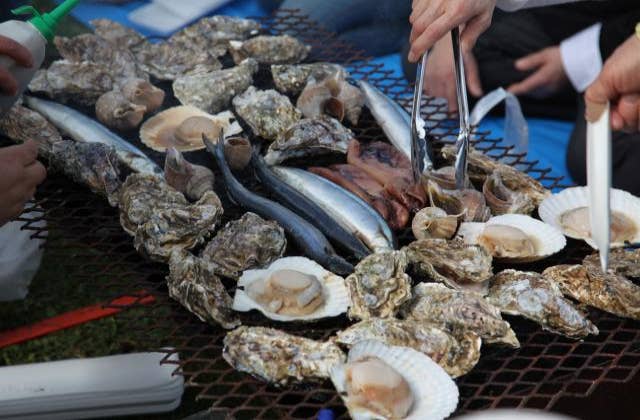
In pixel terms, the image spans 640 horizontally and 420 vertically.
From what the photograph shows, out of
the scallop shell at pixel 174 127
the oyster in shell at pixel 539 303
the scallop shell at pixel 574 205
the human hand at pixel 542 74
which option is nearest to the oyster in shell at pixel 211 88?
the scallop shell at pixel 174 127

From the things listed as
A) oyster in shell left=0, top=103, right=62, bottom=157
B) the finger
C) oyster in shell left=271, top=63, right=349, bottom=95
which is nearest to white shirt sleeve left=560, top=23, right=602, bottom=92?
oyster in shell left=271, top=63, right=349, bottom=95

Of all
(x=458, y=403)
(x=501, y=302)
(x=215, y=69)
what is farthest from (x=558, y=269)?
(x=215, y=69)

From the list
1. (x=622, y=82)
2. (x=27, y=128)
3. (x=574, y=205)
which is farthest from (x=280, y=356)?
(x=27, y=128)

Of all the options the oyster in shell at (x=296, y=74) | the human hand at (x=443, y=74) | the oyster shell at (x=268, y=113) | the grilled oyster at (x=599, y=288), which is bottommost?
the human hand at (x=443, y=74)

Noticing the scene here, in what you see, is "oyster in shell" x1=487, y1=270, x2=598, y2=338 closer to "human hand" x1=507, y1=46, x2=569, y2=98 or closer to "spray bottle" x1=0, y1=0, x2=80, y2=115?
"spray bottle" x1=0, y1=0, x2=80, y2=115

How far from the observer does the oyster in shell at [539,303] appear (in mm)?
2070

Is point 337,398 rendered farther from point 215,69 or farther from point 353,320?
point 215,69

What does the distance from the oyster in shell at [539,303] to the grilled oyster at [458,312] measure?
7cm

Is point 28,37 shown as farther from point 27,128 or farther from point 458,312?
point 458,312

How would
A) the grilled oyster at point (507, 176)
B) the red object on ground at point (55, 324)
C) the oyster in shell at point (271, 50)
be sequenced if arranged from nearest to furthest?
the grilled oyster at point (507, 176) → the red object on ground at point (55, 324) → the oyster in shell at point (271, 50)

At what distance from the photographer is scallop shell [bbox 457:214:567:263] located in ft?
7.71

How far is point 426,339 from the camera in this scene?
1998 millimetres

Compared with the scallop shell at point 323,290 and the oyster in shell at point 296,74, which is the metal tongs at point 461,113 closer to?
the scallop shell at point 323,290

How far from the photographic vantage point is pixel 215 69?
10.9 feet
